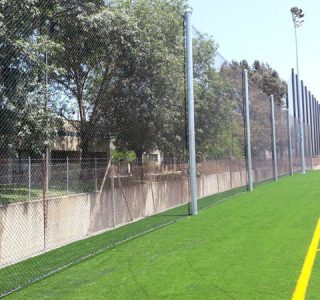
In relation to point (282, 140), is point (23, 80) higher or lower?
lower

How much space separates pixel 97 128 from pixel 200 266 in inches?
314

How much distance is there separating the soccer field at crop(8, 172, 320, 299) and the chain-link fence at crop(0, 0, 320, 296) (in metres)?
0.75

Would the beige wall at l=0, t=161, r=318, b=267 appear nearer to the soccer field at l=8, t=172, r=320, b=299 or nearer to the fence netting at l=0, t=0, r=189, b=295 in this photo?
the fence netting at l=0, t=0, r=189, b=295

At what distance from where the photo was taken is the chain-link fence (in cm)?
952

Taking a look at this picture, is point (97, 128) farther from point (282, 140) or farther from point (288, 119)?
point (288, 119)

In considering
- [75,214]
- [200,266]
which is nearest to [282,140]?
[75,214]

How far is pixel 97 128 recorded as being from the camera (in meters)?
15.2

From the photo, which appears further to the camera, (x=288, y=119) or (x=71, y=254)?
(x=288, y=119)

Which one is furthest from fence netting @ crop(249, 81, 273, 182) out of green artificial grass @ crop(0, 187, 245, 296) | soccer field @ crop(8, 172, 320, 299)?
soccer field @ crop(8, 172, 320, 299)

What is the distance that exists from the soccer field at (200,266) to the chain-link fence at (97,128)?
2.46ft

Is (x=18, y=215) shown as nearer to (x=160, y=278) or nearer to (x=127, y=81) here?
(x=160, y=278)

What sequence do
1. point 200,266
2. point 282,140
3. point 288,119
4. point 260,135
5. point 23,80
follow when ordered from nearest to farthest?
point 200,266 → point 23,80 → point 260,135 → point 282,140 → point 288,119

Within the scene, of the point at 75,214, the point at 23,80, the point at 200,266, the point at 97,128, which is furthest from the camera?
the point at 97,128

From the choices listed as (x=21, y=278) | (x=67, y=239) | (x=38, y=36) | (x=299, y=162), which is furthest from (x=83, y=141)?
(x=299, y=162)
